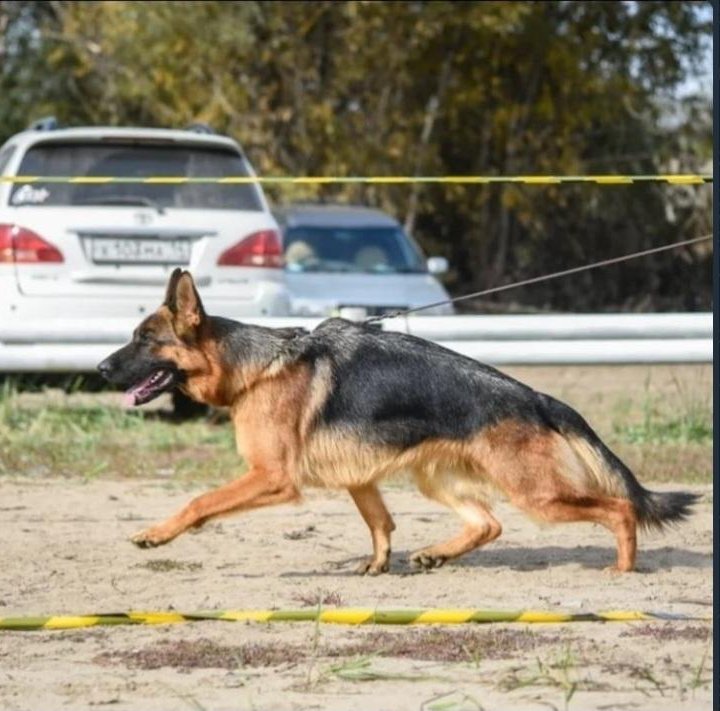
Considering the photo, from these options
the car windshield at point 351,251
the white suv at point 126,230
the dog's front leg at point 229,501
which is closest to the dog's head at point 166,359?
the dog's front leg at point 229,501

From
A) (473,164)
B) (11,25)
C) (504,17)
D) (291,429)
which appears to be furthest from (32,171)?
(11,25)

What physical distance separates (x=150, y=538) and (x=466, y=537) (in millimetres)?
1353

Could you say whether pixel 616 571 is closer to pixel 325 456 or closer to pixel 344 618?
pixel 325 456

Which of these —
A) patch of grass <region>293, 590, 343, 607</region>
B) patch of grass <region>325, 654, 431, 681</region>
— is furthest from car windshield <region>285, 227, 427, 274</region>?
patch of grass <region>325, 654, 431, 681</region>

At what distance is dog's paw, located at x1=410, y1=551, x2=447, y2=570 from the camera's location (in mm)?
8242

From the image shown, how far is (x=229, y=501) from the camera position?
780cm

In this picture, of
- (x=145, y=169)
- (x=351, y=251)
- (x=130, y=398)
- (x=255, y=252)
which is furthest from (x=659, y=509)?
(x=351, y=251)

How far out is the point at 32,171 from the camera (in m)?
12.8

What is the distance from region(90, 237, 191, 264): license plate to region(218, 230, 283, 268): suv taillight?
26cm

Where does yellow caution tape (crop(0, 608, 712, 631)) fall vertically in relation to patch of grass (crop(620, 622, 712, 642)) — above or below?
above

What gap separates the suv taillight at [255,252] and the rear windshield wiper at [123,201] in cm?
51

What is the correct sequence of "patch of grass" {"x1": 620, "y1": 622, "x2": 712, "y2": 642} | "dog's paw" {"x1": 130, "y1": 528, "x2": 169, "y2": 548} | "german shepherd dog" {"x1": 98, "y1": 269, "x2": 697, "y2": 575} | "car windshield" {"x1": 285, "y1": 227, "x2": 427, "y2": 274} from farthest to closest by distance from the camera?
1. "car windshield" {"x1": 285, "y1": 227, "x2": 427, "y2": 274}
2. "german shepherd dog" {"x1": 98, "y1": 269, "x2": 697, "y2": 575}
3. "dog's paw" {"x1": 130, "y1": 528, "x2": 169, "y2": 548}
4. "patch of grass" {"x1": 620, "y1": 622, "x2": 712, "y2": 642}

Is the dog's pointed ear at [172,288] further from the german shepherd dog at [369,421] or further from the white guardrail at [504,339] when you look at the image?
the white guardrail at [504,339]

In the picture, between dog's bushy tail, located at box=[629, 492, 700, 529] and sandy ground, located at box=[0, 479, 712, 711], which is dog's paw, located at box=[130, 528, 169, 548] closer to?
sandy ground, located at box=[0, 479, 712, 711]
